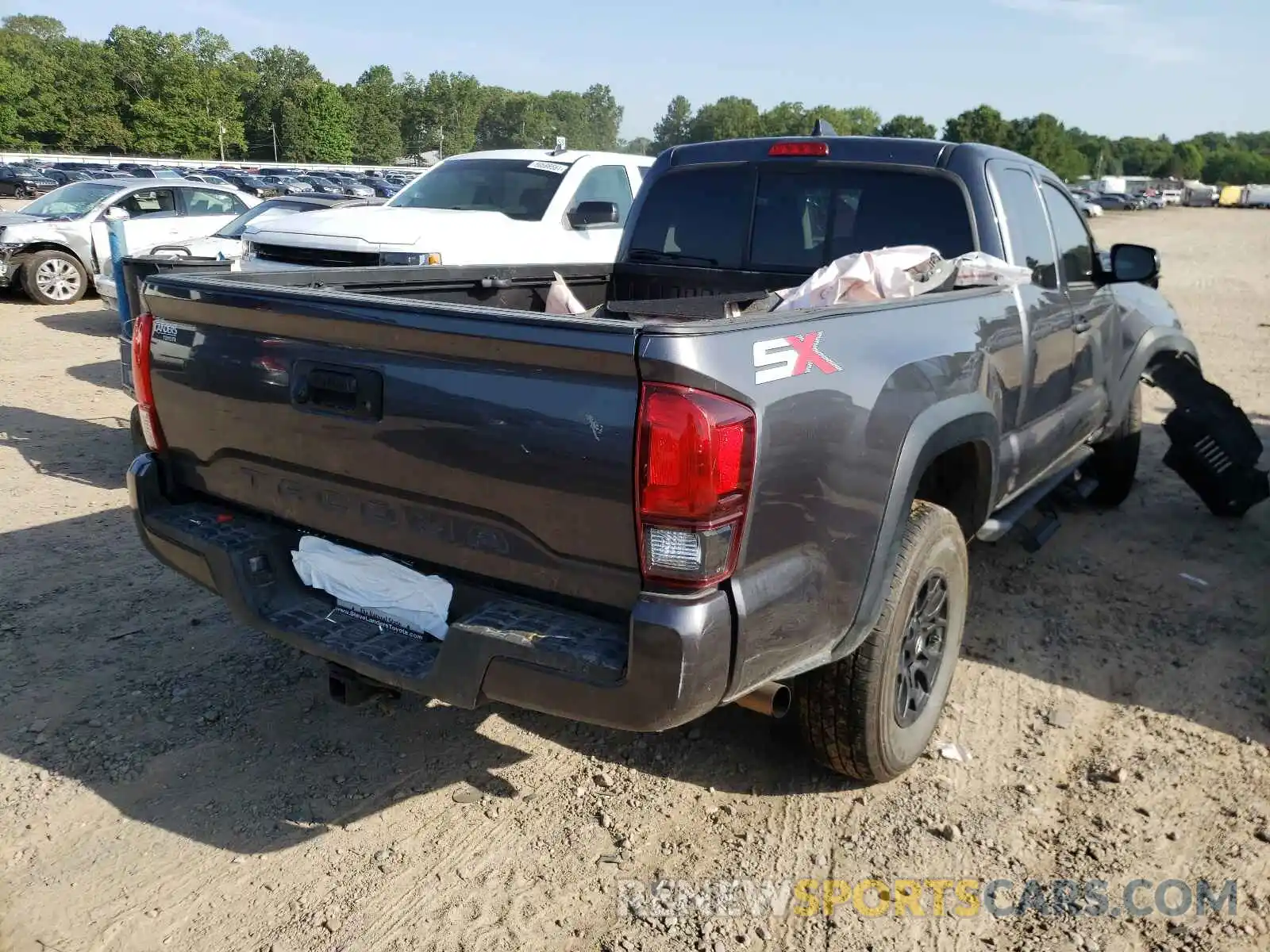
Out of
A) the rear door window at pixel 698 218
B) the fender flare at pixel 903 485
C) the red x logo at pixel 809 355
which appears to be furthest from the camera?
the rear door window at pixel 698 218

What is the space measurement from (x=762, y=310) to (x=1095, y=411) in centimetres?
228

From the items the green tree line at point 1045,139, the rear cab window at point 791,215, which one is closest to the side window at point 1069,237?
the rear cab window at point 791,215

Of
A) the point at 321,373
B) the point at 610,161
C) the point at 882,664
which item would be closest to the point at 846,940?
the point at 882,664

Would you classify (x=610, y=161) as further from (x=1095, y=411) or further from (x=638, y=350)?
(x=638, y=350)

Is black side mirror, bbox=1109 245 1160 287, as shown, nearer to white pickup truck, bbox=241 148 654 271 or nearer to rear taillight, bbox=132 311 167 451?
white pickup truck, bbox=241 148 654 271

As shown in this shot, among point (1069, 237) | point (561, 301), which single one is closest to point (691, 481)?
point (561, 301)

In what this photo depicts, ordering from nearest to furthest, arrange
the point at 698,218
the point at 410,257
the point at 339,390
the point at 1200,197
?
1. the point at 339,390
2. the point at 698,218
3. the point at 410,257
4. the point at 1200,197

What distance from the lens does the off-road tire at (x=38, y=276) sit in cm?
1351

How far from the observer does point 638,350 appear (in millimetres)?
2148

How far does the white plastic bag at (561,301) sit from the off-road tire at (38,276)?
12066 millimetres

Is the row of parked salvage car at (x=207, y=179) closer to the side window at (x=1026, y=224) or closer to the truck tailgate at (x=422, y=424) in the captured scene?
the side window at (x=1026, y=224)

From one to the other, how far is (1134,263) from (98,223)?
13022 mm

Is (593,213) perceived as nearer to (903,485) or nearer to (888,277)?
(888,277)

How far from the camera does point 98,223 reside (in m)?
13.3
